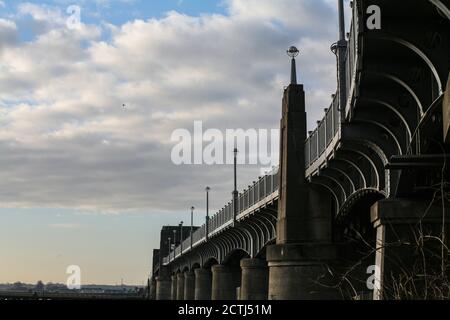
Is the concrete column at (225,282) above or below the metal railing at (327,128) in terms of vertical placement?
below


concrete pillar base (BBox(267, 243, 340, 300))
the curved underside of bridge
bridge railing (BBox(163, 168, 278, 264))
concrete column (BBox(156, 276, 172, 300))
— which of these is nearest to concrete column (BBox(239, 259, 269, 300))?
bridge railing (BBox(163, 168, 278, 264))

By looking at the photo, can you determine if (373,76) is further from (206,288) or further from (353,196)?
(206,288)

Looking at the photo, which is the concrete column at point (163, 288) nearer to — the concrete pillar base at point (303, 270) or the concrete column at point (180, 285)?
the concrete column at point (180, 285)

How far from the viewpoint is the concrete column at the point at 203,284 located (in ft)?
236

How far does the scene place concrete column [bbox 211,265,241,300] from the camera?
56.2 metres

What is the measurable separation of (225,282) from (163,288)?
6095cm

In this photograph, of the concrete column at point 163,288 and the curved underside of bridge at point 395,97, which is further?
the concrete column at point 163,288

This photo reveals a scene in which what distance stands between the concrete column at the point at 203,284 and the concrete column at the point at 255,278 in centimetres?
2996

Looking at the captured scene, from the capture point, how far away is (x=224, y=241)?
184 ft

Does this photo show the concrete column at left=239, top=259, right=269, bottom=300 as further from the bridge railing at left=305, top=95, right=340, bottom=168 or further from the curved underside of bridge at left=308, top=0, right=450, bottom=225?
the curved underside of bridge at left=308, top=0, right=450, bottom=225

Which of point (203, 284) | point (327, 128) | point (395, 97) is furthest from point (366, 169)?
point (203, 284)

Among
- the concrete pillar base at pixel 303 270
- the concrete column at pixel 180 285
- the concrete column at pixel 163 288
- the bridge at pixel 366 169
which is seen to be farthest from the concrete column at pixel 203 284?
the concrete pillar base at pixel 303 270
